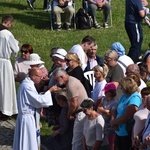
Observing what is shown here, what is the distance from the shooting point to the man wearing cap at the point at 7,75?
11.4m

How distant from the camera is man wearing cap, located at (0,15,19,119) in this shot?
11.4 metres

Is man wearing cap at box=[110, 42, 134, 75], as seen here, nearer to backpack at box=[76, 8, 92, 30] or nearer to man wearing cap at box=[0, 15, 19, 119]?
man wearing cap at box=[0, 15, 19, 119]

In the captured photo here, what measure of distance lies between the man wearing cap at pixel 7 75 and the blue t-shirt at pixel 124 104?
385 centimetres

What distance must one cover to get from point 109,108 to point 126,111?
2.50 feet

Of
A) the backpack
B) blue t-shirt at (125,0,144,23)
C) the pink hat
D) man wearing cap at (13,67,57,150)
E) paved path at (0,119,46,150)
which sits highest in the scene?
blue t-shirt at (125,0,144,23)

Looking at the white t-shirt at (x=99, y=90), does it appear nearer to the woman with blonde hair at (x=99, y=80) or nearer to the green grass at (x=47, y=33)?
the woman with blonde hair at (x=99, y=80)

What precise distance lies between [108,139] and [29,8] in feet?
38.4

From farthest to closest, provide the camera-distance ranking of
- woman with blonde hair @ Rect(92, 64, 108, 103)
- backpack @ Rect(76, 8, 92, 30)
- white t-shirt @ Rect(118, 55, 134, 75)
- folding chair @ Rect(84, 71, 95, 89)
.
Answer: backpack @ Rect(76, 8, 92, 30), folding chair @ Rect(84, 71, 95, 89), white t-shirt @ Rect(118, 55, 134, 75), woman with blonde hair @ Rect(92, 64, 108, 103)

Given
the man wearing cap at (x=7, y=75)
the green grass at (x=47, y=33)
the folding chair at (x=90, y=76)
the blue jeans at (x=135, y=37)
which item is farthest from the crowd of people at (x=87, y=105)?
the green grass at (x=47, y=33)

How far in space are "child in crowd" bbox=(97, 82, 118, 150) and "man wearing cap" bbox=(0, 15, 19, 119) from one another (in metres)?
3.21

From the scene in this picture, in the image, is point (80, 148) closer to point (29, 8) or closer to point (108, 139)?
point (108, 139)

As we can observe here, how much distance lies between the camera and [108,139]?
29.4 ft

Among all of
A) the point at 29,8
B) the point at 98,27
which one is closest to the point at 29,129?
the point at 98,27

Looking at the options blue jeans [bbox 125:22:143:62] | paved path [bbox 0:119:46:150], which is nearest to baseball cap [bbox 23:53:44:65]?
paved path [bbox 0:119:46:150]
